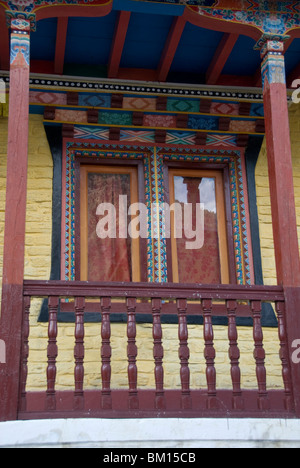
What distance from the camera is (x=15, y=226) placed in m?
4.66

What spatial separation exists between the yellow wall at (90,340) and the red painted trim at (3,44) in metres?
0.52

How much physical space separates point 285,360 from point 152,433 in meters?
1.11

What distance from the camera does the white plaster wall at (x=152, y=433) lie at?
169 inches

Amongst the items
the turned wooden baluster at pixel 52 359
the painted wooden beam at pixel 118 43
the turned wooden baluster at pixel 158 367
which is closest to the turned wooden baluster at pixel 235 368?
the turned wooden baluster at pixel 158 367

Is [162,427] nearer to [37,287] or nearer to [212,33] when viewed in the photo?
[37,287]

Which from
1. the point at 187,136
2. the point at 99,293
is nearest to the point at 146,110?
the point at 187,136

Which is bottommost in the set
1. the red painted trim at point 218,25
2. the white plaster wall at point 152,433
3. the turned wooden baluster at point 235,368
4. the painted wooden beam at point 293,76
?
the white plaster wall at point 152,433

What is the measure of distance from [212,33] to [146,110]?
0.99m

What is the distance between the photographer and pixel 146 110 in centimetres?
664

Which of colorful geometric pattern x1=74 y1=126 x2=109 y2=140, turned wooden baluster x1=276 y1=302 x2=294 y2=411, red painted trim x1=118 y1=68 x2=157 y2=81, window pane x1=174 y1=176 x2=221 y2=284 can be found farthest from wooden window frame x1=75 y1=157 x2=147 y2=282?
turned wooden baluster x1=276 y1=302 x2=294 y2=411

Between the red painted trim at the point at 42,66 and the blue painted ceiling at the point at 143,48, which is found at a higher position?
the blue painted ceiling at the point at 143,48

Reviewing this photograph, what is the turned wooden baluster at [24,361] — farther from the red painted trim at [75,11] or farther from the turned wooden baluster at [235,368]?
the red painted trim at [75,11]

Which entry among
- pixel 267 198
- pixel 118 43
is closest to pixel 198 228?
pixel 267 198

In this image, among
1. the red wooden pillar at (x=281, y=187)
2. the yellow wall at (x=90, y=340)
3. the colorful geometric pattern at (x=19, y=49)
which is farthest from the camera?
the yellow wall at (x=90, y=340)
